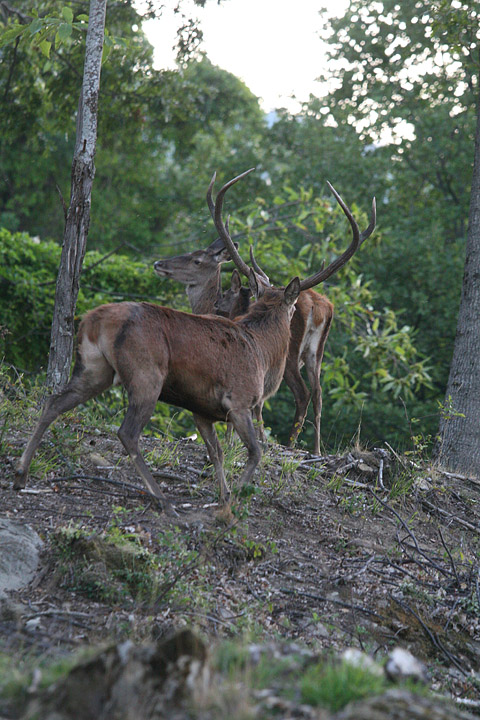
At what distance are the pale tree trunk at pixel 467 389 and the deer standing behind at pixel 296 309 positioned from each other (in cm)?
130

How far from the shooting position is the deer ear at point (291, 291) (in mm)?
5986

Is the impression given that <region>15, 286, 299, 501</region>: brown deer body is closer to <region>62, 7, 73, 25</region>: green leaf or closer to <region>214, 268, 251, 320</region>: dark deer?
<region>214, 268, 251, 320</region>: dark deer

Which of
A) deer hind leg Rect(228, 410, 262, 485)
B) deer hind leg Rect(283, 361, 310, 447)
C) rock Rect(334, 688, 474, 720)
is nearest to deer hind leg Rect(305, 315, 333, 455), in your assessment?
deer hind leg Rect(283, 361, 310, 447)

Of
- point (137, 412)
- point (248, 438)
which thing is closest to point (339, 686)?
point (137, 412)

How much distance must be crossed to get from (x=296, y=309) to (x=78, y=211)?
96.2 inches

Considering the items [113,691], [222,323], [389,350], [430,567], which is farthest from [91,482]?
[389,350]

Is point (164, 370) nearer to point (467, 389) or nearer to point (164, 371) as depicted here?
point (164, 371)

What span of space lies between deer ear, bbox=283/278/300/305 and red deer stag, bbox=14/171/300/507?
1.76 ft

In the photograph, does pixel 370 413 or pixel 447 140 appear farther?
pixel 447 140

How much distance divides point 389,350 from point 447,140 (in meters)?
11.5

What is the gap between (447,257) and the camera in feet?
56.8

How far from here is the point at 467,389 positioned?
7543 mm

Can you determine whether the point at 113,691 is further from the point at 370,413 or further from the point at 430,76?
the point at 430,76

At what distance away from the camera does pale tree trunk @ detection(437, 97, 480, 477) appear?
752 centimetres
